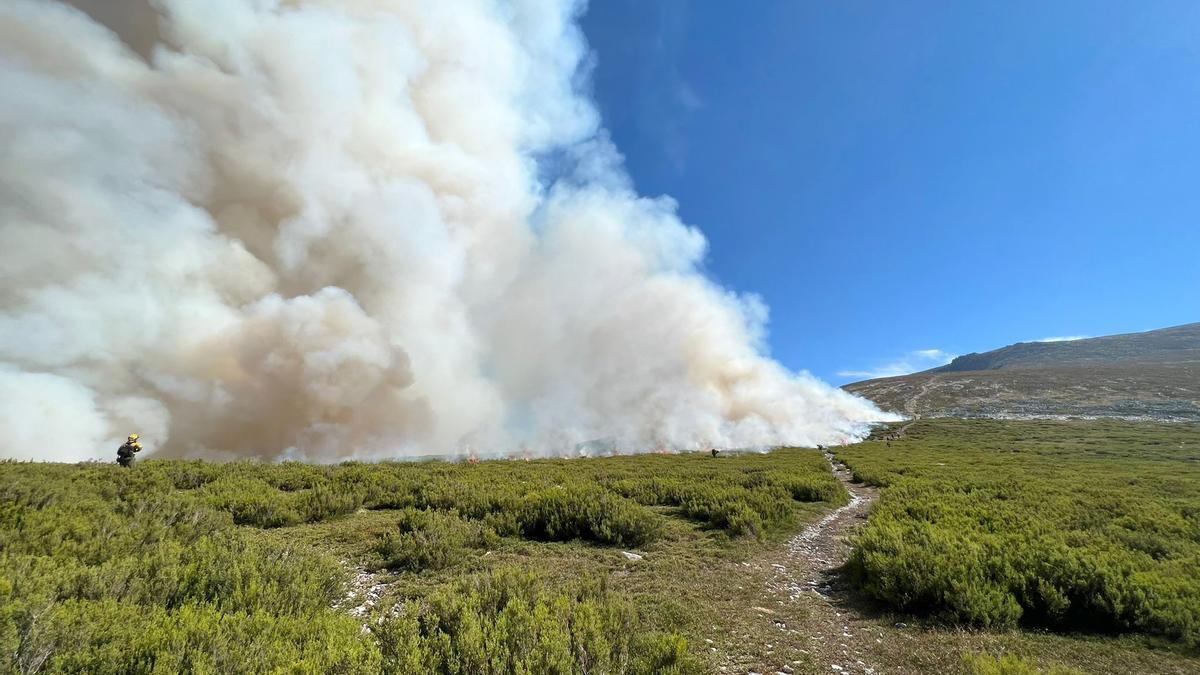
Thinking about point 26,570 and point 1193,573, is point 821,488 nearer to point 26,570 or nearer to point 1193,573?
point 1193,573

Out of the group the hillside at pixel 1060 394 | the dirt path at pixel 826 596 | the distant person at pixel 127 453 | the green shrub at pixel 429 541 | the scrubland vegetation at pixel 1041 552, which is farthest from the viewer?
the hillside at pixel 1060 394

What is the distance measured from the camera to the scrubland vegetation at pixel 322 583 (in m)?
3.52

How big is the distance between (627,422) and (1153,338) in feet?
744

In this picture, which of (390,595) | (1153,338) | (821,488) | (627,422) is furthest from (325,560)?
(1153,338)

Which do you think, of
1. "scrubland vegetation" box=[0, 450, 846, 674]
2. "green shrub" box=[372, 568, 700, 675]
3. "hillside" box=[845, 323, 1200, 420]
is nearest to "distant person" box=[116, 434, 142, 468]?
"scrubland vegetation" box=[0, 450, 846, 674]

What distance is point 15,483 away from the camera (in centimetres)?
803

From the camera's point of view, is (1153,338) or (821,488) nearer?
(821,488)

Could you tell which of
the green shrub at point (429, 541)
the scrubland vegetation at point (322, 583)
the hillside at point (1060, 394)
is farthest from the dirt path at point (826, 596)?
the hillside at point (1060, 394)

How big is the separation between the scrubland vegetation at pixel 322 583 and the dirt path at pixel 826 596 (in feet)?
3.67

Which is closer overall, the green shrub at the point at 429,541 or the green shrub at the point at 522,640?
the green shrub at the point at 522,640

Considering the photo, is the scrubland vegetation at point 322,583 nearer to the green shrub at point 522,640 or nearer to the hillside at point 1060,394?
the green shrub at point 522,640

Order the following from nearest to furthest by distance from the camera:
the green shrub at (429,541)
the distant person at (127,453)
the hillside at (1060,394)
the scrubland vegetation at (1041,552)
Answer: the scrubland vegetation at (1041,552)
the green shrub at (429,541)
the distant person at (127,453)
the hillside at (1060,394)

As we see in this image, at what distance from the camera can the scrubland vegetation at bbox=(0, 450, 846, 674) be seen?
11.6 ft

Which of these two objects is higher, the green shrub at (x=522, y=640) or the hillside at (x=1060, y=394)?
the hillside at (x=1060, y=394)
